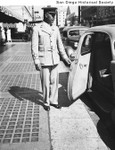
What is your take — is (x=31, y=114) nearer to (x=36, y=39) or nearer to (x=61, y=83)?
(x=36, y=39)

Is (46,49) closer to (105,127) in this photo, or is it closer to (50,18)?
(50,18)

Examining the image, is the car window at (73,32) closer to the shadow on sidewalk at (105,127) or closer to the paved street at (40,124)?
the paved street at (40,124)

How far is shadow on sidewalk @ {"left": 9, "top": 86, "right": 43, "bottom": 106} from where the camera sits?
514 cm

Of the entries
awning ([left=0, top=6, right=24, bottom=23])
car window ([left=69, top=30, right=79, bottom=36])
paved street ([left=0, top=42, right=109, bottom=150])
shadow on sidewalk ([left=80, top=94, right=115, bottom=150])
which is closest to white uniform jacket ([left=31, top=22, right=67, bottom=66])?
paved street ([left=0, top=42, right=109, bottom=150])


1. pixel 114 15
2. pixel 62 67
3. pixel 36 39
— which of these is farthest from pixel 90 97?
pixel 114 15

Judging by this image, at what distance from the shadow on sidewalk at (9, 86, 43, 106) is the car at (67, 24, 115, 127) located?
1.15 m

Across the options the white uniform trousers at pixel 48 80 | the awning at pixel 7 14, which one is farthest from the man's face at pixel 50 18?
the awning at pixel 7 14

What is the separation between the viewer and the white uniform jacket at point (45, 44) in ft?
13.2

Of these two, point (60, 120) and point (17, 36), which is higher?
point (17, 36)

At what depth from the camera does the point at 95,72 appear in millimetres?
4926

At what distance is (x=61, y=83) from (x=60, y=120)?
2.44 metres

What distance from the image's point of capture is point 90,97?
4930mm

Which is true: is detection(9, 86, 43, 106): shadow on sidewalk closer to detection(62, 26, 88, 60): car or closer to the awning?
detection(62, 26, 88, 60): car

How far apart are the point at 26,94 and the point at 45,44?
6.08 feet
